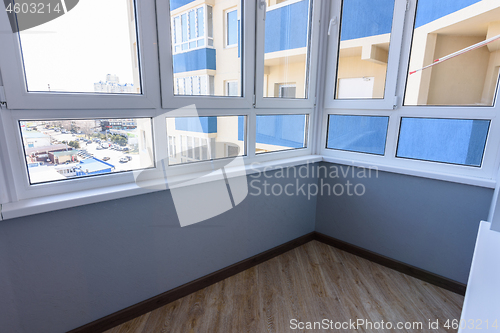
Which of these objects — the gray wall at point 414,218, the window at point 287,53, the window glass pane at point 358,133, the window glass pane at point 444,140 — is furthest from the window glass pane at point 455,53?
the window at point 287,53

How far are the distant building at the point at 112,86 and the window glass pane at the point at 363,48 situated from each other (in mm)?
2000

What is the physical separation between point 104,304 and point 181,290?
1.73 feet

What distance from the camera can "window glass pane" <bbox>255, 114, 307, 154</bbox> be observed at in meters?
2.48

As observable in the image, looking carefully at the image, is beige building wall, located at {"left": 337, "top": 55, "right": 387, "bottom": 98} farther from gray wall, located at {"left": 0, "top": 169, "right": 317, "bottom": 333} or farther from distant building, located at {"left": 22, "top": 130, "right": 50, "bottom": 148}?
distant building, located at {"left": 22, "top": 130, "right": 50, "bottom": 148}

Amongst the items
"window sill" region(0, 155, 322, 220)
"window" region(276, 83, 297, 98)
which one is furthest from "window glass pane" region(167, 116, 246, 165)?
"window" region(276, 83, 297, 98)

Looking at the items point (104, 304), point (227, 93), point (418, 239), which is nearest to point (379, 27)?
point (227, 93)

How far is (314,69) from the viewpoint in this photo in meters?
2.71

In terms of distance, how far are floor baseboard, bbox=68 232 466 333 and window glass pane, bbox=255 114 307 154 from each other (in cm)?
101

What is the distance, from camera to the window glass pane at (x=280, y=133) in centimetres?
248

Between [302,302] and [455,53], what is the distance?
225 centimetres

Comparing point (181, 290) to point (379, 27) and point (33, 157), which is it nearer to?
point (33, 157)

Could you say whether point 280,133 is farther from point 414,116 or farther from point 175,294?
point 175,294

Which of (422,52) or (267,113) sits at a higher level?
(422,52)

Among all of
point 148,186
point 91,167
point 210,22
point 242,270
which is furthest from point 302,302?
point 210,22
